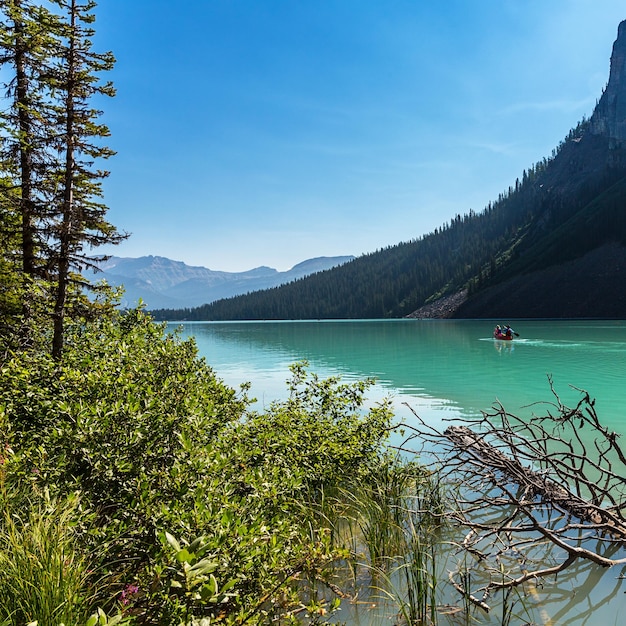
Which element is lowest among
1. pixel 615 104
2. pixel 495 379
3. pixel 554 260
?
pixel 495 379

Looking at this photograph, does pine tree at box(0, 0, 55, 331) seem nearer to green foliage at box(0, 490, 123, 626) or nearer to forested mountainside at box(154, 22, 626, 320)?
green foliage at box(0, 490, 123, 626)

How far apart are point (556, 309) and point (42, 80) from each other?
401 ft

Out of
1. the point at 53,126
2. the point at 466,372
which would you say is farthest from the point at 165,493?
the point at 466,372

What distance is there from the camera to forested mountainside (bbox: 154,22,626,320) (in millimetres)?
116562

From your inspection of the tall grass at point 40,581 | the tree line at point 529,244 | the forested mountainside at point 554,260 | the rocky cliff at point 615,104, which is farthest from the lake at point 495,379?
the rocky cliff at point 615,104

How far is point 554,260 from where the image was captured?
432ft

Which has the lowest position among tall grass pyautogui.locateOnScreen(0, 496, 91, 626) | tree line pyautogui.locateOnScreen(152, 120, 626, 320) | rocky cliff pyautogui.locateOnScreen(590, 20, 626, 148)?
tall grass pyautogui.locateOnScreen(0, 496, 91, 626)

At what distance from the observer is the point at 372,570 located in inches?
233

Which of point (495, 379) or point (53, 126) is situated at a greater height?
point (53, 126)

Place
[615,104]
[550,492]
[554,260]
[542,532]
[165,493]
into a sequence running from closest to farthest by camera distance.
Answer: [165,493]
[542,532]
[550,492]
[554,260]
[615,104]

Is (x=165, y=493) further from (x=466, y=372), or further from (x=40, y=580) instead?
(x=466, y=372)

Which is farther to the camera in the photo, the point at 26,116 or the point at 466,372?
the point at 466,372

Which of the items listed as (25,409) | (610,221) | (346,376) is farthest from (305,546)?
(610,221)

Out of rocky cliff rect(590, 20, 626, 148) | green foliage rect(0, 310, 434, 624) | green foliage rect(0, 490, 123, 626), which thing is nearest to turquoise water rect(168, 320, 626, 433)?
green foliage rect(0, 310, 434, 624)
